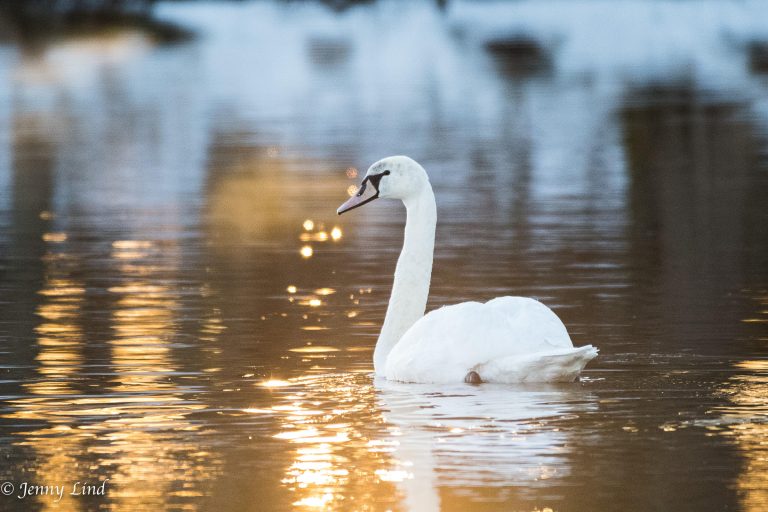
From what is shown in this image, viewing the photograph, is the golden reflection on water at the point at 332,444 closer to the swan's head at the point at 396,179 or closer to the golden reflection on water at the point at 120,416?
the golden reflection on water at the point at 120,416

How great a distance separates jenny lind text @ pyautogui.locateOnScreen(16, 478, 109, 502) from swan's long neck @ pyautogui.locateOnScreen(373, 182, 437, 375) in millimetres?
4223

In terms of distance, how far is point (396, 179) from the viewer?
46.7 ft

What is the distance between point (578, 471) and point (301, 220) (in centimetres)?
1660

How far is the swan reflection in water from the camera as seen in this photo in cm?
992

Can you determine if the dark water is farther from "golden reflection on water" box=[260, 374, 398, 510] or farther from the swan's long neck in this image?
the swan's long neck

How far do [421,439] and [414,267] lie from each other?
3.20m

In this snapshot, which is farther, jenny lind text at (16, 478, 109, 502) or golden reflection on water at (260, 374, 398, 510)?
jenny lind text at (16, 478, 109, 502)

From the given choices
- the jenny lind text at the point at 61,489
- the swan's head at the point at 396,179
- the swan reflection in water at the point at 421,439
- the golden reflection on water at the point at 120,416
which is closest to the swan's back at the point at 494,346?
the swan reflection in water at the point at 421,439

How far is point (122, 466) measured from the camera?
419 inches

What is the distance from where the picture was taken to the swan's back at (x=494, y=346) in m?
12.6

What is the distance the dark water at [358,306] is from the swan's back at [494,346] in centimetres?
16

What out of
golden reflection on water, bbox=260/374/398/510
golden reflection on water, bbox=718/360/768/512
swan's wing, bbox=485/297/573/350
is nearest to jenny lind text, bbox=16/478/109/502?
golden reflection on water, bbox=260/374/398/510

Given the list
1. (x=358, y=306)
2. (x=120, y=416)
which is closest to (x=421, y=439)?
(x=120, y=416)

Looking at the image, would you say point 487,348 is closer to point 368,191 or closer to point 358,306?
point 368,191
